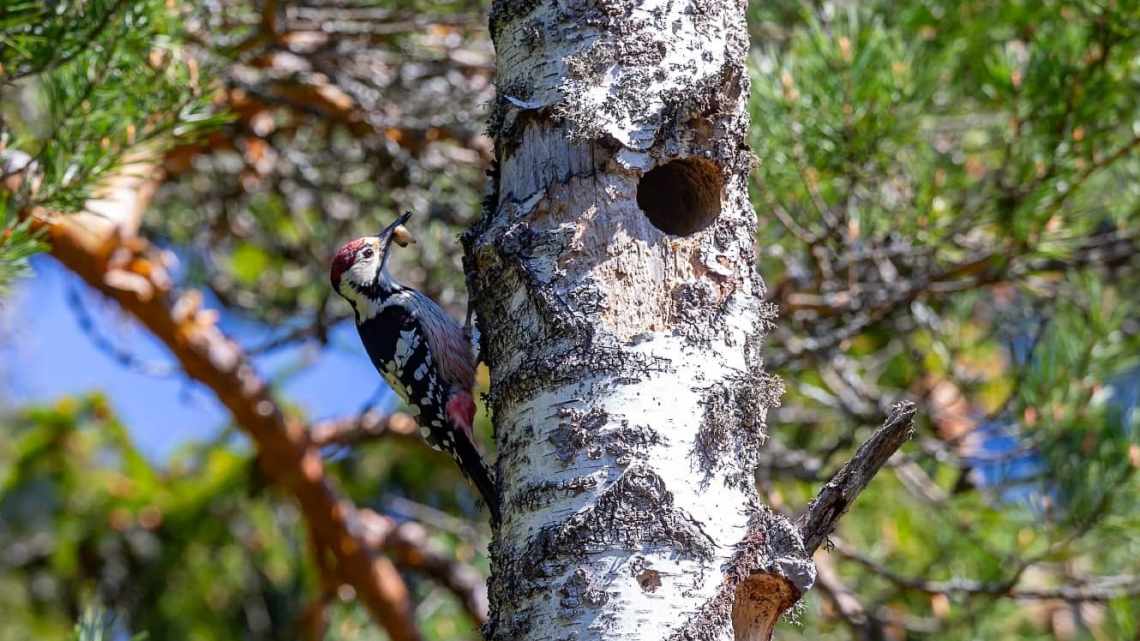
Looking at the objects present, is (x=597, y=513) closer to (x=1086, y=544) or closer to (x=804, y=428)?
(x=1086, y=544)

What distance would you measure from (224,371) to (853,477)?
7.58 ft

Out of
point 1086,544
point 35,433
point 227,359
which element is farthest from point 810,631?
point 35,433

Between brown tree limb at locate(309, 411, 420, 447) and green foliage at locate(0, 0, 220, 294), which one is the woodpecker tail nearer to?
brown tree limb at locate(309, 411, 420, 447)

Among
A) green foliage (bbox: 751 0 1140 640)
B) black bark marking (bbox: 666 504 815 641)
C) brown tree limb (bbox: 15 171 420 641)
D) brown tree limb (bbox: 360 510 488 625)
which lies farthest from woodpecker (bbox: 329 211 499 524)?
black bark marking (bbox: 666 504 815 641)

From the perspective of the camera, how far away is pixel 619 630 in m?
1.72

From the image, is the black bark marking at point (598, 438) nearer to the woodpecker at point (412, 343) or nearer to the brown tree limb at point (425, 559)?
the woodpecker at point (412, 343)

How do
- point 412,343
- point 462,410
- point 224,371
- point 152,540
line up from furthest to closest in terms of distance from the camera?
1. point 152,540
2. point 224,371
3. point 412,343
4. point 462,410

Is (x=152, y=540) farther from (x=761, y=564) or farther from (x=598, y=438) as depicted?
(x=761, y=564)

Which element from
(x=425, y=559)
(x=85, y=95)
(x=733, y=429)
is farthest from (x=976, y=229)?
(x=85, y=95)

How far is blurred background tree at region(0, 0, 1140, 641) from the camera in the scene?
3.07 meters

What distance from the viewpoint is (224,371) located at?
362 centimetres

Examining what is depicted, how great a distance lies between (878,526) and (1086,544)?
4.43ft

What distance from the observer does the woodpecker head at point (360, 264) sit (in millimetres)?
3506

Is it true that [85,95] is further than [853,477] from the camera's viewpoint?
Yes
